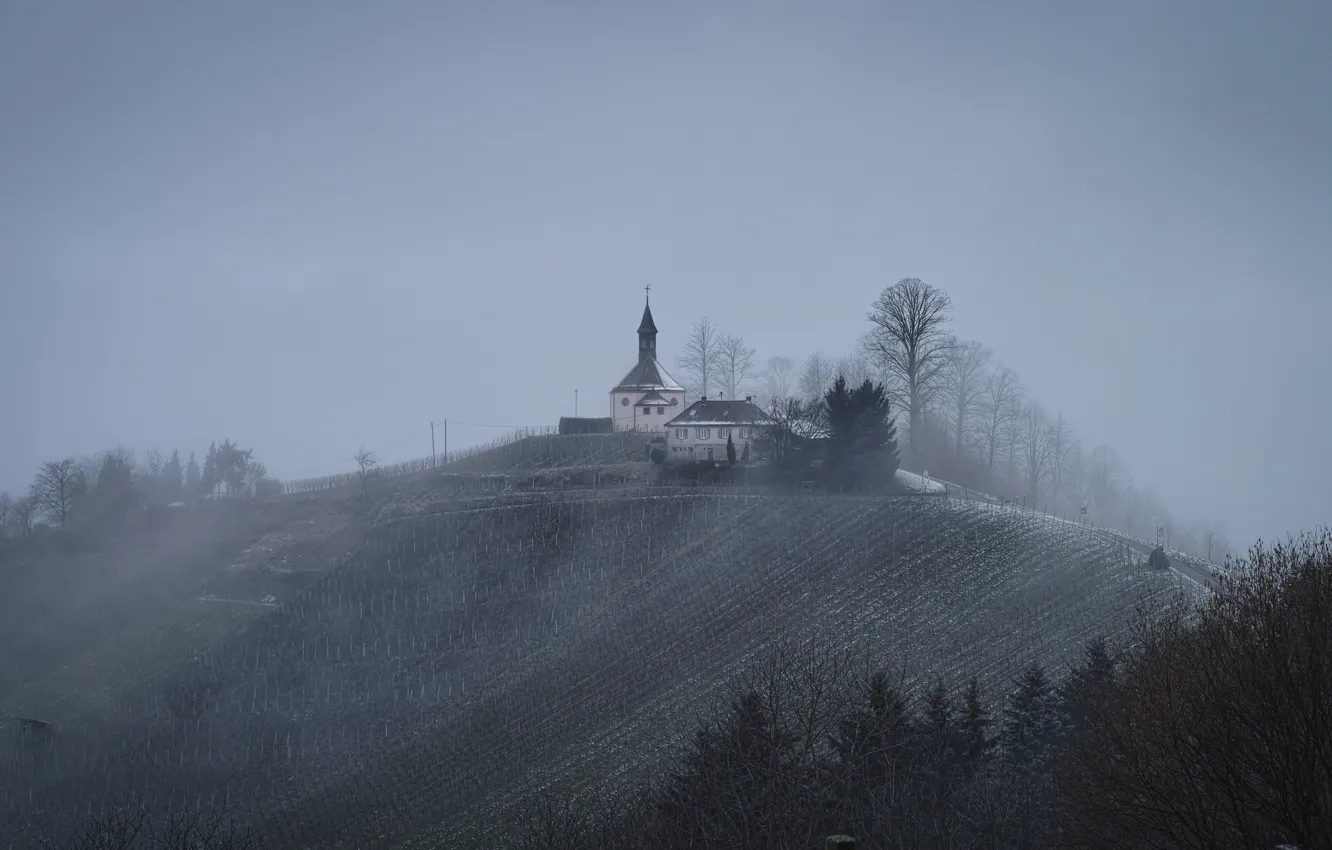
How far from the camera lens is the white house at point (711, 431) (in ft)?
195

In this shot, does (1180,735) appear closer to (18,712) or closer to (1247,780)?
(1247,780)

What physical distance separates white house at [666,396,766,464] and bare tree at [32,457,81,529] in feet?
187

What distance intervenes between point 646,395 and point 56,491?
55.1 meters

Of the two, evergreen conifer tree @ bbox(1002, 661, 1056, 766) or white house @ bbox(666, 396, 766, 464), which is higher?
white house @ bbox(666, 396, 766, 464)

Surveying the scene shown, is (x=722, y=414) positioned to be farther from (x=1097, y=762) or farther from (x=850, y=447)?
(x=1097, y=762)

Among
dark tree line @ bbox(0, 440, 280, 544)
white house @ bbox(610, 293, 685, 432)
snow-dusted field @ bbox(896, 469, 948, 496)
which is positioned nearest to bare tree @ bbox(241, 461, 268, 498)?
dark tree line @ bbox(0, 440, 280, 544)

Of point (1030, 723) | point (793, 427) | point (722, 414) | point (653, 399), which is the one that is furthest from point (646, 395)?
point (1030, 723)

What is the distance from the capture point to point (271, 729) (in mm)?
38938

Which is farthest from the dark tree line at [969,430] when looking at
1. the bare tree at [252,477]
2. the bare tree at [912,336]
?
the bare tree at [252,477]

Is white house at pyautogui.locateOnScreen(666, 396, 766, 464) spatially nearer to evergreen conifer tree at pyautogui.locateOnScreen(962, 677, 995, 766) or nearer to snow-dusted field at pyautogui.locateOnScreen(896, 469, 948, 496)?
snow-dusted field at pyautogui.locateOnScreen(896, 469, 948, 496)

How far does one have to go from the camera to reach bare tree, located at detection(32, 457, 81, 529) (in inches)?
3236

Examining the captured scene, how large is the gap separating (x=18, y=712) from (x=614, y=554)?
31313 millimetres

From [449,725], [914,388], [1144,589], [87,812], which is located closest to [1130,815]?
[1144,589]

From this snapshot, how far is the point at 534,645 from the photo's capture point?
40125mm
